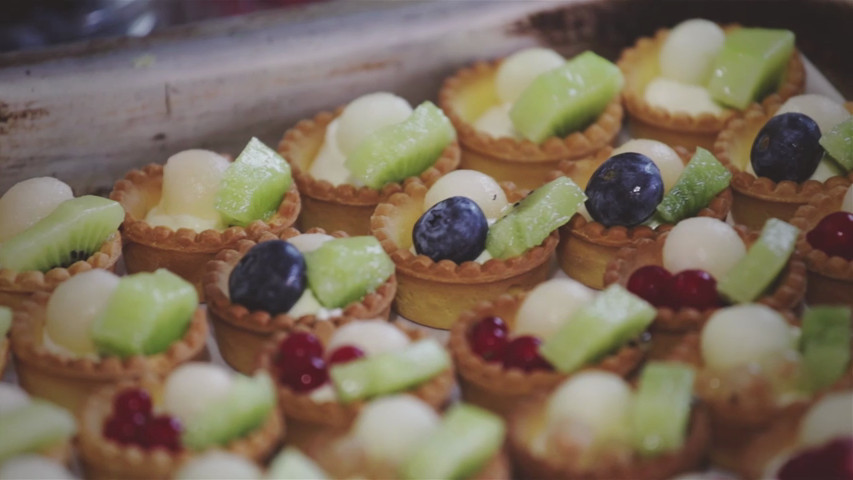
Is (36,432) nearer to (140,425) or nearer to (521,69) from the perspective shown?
(140,425)

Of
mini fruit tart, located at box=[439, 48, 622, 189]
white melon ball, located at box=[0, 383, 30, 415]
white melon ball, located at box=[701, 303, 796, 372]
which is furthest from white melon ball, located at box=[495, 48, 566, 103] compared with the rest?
white melon ball, located at box=[0, 383, 30, 415]

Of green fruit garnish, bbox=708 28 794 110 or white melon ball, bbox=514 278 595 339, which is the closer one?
white melon ball, bbox=514 278 595 339

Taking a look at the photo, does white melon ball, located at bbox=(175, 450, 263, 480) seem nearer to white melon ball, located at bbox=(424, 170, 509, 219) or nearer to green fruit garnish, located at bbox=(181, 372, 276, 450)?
green fruit garnish, located at bbox=(181, 372, 276, 450)

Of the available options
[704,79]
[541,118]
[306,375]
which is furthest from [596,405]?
[704,79]

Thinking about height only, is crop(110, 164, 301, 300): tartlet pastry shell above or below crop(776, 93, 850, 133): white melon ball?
below

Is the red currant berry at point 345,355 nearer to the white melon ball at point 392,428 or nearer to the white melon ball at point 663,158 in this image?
the white melon ball at point 392,428

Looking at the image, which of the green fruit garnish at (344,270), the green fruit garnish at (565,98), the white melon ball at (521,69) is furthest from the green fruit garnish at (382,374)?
the white melon ball at (521,69)

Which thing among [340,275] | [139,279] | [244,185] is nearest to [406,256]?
[340,275]

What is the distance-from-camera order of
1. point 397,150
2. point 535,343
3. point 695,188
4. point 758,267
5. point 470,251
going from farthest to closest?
point 397,150 → point 695,188 → point 470,251 → point 758,267 → point 535,343
